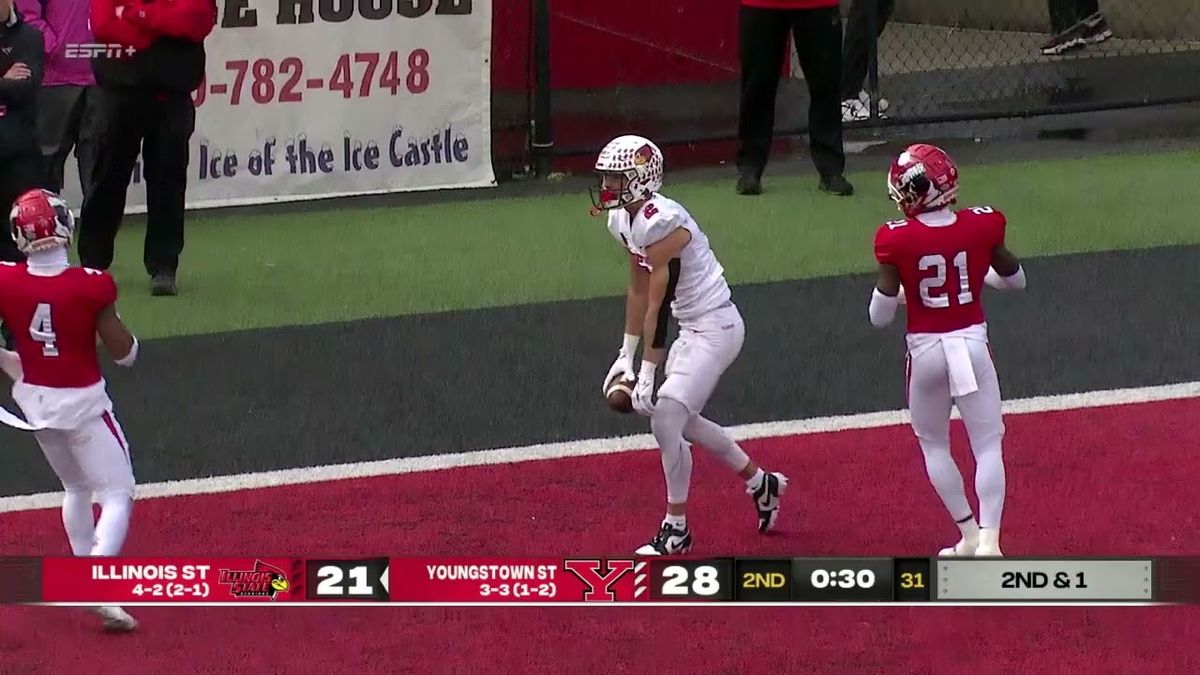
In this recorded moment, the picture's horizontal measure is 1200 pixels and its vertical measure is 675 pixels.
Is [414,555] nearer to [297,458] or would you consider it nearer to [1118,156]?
[297,458]

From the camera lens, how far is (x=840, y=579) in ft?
20.6

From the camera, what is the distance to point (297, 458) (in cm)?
916

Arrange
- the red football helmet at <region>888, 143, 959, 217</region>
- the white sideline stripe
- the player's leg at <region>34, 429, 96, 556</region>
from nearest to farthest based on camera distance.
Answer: the player's leg at <region>34, 429, 96, 556</region> → the red football helmet at <region>888, 143, 959, 217</region> → the white sideline stripe

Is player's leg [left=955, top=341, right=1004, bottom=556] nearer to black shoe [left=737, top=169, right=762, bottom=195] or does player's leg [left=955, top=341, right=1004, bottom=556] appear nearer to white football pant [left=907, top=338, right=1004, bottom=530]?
white football pant [left=907, top=338, right=1004, bottom=530]

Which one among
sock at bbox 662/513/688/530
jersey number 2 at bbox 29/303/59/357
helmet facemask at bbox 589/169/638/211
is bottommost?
sock at bbox 662/513/688/530

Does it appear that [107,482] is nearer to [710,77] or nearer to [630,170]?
[630,170]

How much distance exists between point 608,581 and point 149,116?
5996mm

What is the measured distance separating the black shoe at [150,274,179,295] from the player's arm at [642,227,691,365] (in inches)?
194

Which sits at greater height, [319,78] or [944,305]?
[944,305]

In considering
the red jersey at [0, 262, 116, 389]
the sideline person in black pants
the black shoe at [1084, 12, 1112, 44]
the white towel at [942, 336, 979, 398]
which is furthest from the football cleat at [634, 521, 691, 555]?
the black shoe at [1084, 12, 1112, 44]

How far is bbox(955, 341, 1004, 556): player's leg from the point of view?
7.34 metres

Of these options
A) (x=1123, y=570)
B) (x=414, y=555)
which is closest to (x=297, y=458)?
(x=414, y=555)

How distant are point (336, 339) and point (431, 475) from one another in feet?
7.43

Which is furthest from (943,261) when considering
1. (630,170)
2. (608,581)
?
(608,581)
